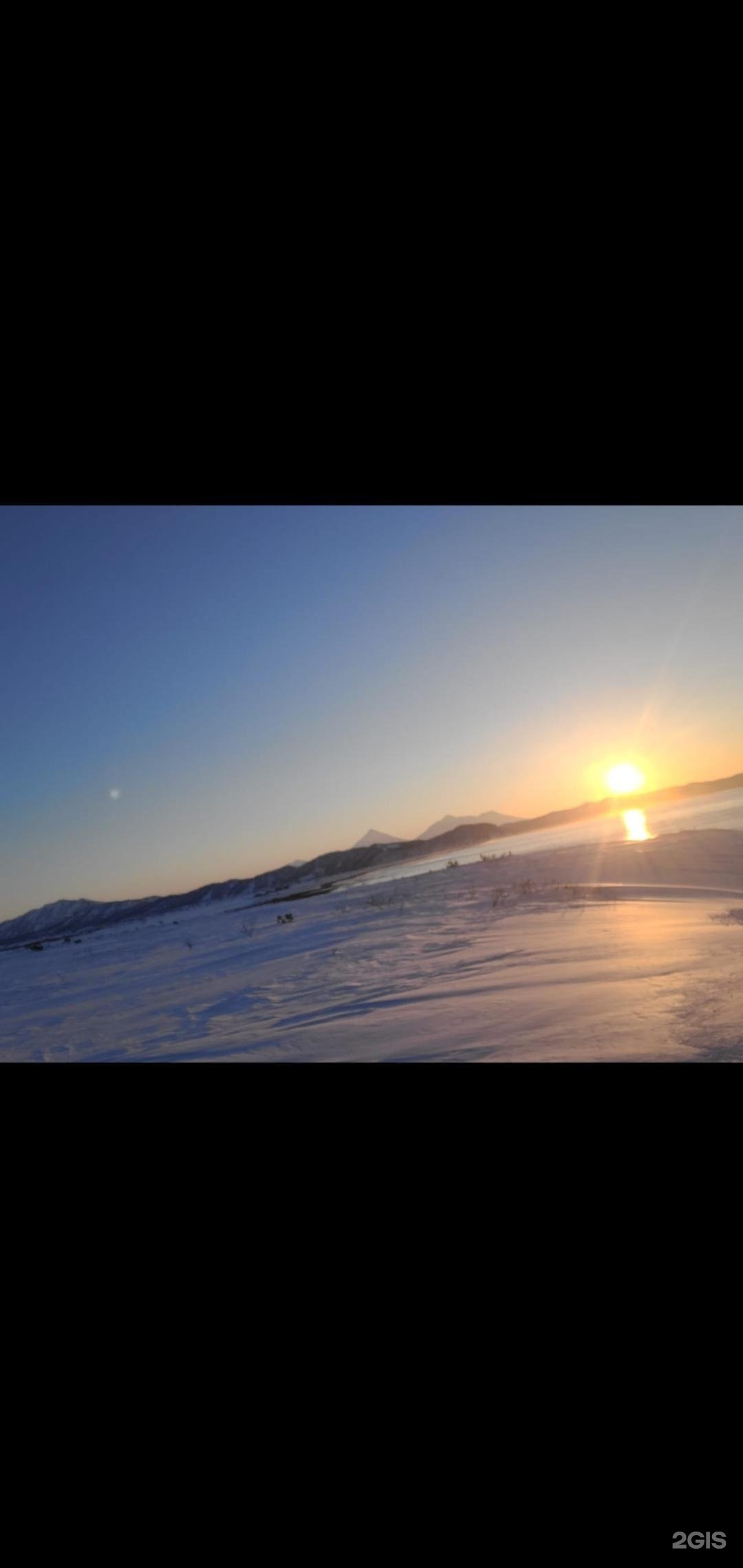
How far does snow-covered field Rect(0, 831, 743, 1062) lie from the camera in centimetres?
188

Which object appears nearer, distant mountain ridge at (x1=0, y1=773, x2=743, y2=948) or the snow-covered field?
the snow-covered field

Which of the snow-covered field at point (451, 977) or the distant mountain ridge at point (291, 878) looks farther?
the distant mountain ridge at point (291, 878)

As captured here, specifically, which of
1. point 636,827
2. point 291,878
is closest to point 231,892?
point 291,878

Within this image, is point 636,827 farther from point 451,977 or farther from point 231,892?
point 231,892

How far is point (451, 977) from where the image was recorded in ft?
8.30

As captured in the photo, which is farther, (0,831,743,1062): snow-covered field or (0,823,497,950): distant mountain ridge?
(0,823,497,950): distant mountain ridge

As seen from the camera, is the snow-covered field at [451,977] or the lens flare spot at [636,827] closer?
the snow-covered field at [451,977]

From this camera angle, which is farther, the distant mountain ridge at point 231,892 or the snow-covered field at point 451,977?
the distant mountain ridge at point 231,892

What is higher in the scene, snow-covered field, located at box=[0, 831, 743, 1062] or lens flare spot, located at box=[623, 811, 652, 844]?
lens flare spot, located at box=[623, 811, 652, 844]

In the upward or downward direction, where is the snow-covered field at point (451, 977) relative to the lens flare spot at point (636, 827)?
downward

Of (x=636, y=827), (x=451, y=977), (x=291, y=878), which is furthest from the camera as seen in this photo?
(x=291, y=878)

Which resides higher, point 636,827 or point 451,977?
point 636,827

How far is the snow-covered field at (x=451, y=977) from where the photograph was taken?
6.16ft
